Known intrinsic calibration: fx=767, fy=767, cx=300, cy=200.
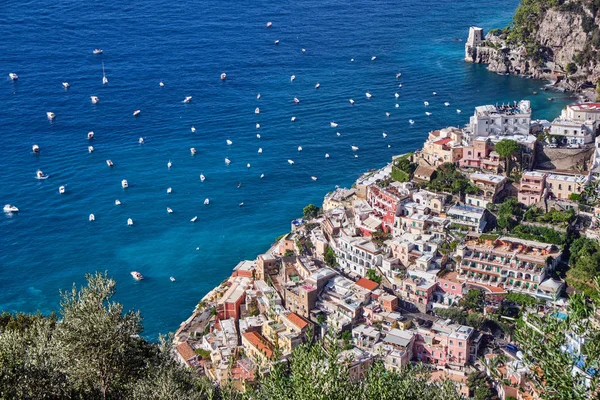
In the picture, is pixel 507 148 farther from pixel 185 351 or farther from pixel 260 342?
pixel 185 351

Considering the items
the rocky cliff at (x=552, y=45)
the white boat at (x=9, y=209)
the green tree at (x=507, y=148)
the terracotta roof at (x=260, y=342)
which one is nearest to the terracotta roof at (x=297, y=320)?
the terracotta roof at (x=260, y=342)

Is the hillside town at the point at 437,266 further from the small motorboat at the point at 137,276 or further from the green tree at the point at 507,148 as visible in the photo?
the small motorboat at the point at 137,276

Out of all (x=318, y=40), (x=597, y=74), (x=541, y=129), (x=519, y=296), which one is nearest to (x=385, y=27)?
(x=318, y=40)

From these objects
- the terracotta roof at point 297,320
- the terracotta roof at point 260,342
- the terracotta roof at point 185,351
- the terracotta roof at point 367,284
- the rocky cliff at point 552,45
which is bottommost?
the terracotta roof at point 185,351

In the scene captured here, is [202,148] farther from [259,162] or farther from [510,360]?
[510,360]

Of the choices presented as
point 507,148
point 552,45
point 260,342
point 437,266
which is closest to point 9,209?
point 260,342

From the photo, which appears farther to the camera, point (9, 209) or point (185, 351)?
point (9, 209)
